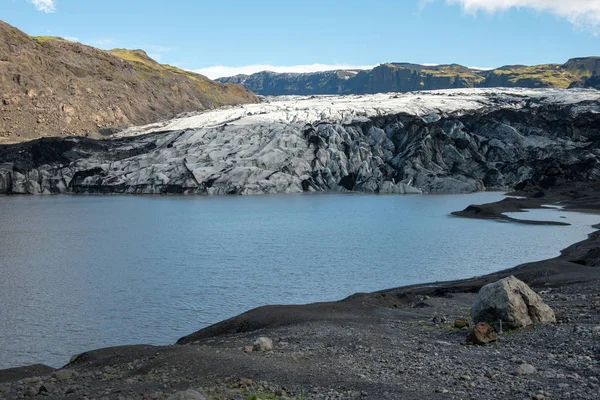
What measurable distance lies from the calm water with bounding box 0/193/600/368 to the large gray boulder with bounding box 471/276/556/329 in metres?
7.53

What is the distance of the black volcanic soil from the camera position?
8.00 metres

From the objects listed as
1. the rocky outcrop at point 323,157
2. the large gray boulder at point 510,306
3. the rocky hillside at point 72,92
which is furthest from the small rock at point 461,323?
the rocky hillside at point 72,92

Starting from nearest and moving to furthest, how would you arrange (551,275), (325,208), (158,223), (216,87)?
(551,275)
(158,223)
(325,208)
(216,87)

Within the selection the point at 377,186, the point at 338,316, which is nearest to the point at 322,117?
the point at 377,186

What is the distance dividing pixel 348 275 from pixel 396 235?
1307 cm

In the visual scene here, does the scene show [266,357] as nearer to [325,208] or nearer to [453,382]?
[453,382]

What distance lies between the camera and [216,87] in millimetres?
134750

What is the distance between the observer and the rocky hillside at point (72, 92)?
8912 centimetres

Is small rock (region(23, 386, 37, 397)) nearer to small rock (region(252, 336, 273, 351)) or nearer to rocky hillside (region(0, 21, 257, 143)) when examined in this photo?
small rock (region(252, 336, 273, 351))

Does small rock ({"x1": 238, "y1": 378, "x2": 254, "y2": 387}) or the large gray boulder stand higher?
the large gray boulder

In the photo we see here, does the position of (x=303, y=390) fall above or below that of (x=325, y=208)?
above

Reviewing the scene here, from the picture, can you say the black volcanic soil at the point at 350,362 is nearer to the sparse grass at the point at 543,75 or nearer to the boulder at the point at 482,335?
the boulder at the point at 482,335

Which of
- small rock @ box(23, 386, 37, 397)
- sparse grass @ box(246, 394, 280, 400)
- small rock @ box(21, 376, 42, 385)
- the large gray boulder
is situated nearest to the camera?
sparse grass @ box(246, 394, 280, 400)

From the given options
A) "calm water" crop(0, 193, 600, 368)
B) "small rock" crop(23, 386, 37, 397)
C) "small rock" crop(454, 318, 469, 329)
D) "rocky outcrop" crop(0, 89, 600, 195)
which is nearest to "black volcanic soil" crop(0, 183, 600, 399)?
"small rock" crop(23, 386, 37, 397)
